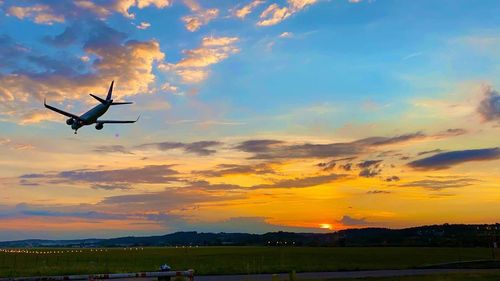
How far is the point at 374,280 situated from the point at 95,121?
22086 mm

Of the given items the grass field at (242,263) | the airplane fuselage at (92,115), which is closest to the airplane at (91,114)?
the airplane fuselage at (92,115)

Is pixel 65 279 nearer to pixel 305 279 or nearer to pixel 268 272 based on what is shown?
pixel 305 279

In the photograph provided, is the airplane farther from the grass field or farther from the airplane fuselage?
the grass field

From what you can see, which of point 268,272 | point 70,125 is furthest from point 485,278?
point 70,125

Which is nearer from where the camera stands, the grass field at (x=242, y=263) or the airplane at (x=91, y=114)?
the airplane at (x=91, y=114)

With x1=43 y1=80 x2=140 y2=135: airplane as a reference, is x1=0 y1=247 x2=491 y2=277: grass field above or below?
below

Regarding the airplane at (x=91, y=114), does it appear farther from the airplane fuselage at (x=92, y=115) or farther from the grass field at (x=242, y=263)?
the grass field at (x=242, y=263)

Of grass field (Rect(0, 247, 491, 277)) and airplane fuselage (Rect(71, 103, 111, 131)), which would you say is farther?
grass field (Rect(0, 247, 491, 277))

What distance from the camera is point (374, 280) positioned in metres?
36.9

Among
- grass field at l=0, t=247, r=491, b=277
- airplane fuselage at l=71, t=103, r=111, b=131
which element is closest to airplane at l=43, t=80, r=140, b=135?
airplane fuselage at l=71, t=103, r=111, b=131

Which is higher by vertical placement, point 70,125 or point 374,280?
point 70,125

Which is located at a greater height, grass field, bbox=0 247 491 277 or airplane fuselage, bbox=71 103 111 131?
airplane fuselage, bbox=71 103 111 131

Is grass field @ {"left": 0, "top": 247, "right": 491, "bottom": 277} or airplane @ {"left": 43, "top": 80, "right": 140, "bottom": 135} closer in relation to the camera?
airplane @ {"left": 43, "top": 80, "right": 140, "bottom": 135}

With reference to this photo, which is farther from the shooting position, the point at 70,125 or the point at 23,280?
the point at 70,125
